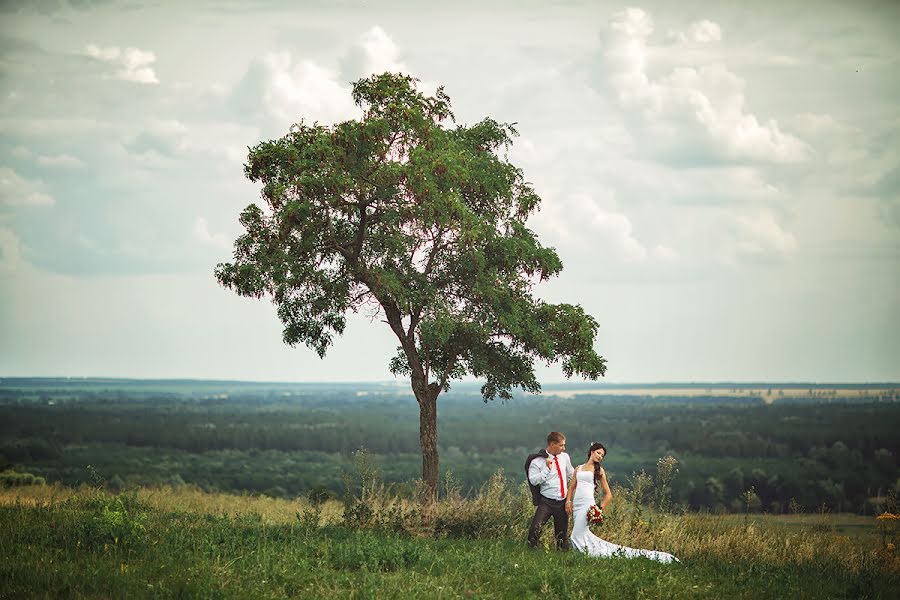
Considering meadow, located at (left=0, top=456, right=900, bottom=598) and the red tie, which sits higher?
the red tie

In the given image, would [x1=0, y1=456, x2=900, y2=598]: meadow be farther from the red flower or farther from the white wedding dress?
the red flower

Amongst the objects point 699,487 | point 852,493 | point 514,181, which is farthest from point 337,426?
point 514,181

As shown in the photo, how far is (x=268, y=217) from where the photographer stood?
18.2m

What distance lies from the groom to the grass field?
500 millimetres

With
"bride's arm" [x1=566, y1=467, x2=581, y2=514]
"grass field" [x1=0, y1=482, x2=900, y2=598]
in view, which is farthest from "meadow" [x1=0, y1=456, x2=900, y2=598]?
"bride's arm" [x1=566, y1=467, x2=581, y2=514]

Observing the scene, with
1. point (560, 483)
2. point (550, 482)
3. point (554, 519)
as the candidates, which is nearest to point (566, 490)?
point (560, 483)

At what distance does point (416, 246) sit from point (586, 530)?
7292mm

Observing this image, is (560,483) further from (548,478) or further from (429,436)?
(429,436)

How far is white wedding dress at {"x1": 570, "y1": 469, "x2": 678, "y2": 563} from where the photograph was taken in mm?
14758

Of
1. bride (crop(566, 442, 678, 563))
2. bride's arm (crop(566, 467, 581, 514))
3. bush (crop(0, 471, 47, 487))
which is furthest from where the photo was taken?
bush (crop(0, 471, 47, 487))

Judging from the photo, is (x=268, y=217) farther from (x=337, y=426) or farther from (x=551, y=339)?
(x=337, y=426)

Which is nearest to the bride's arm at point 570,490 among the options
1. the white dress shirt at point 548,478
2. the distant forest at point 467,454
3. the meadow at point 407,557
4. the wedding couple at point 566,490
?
the wedding couple at point 566,490

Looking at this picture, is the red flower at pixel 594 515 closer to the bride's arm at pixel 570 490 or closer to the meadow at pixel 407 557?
the bride's arm at pixel 570 490

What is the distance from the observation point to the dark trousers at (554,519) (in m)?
15.1
